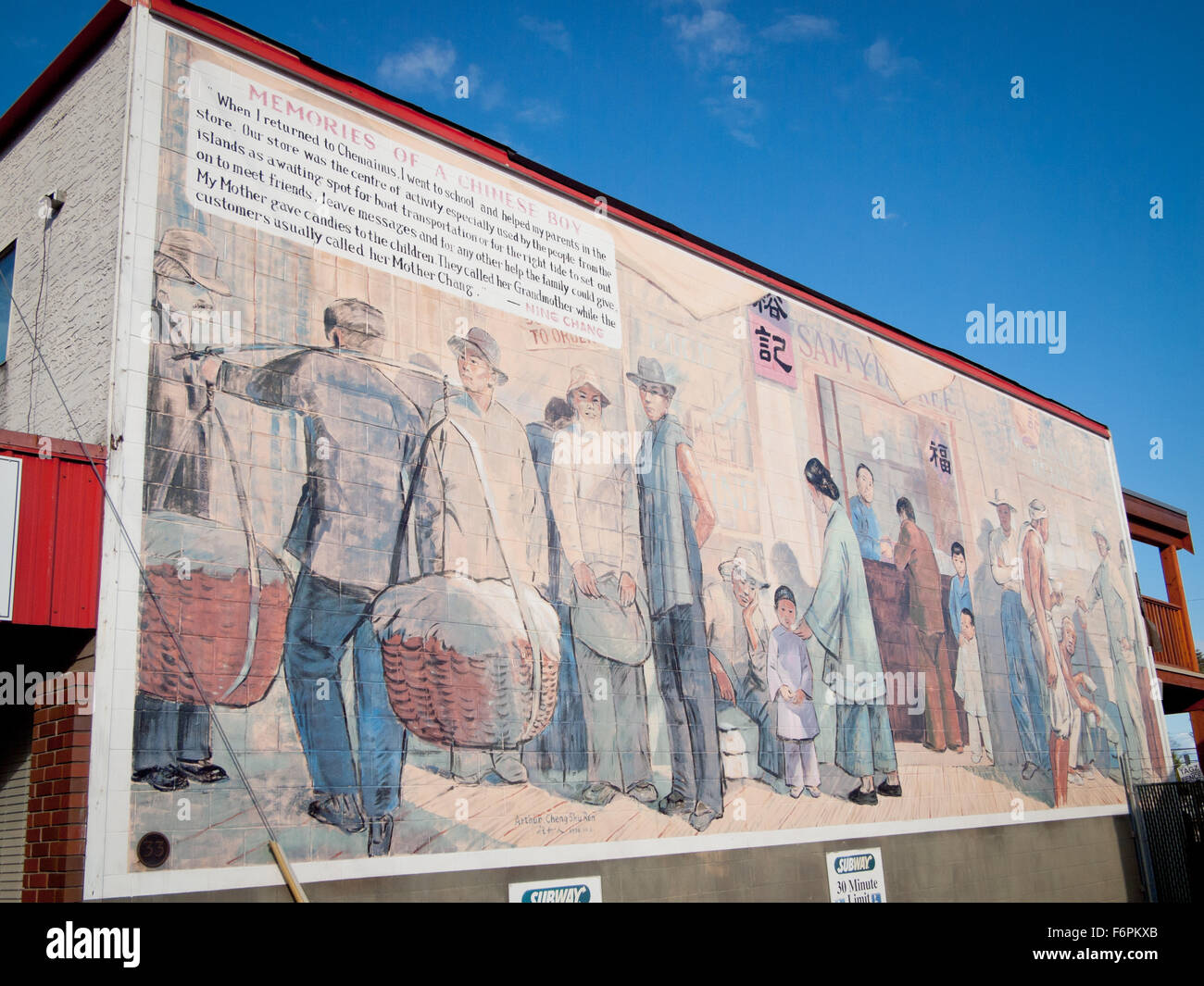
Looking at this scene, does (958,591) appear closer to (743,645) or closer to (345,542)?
(743,645)

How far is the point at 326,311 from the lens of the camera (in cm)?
985

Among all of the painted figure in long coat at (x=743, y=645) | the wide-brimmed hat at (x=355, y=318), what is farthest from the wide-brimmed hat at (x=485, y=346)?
the painted figure in long coat at (x=743, y=645)

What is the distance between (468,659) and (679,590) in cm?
318

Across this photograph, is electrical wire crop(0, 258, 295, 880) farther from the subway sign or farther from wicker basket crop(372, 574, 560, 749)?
the subway sign

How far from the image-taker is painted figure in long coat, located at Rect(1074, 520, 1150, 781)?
19.9m

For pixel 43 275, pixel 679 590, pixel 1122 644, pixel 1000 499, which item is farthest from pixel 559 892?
pixel 1122 644

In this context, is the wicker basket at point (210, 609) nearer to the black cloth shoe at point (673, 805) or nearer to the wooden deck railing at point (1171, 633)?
the black cloth shoe at point (673, 805)

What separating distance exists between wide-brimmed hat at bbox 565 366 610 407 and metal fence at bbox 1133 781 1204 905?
12.6 m

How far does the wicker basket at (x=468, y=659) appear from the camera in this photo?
9.43 m

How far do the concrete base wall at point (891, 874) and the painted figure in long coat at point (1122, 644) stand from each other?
1.82 metres

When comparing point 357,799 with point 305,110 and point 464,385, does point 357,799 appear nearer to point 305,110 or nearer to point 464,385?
point 464,385

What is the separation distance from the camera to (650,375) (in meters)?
13.0

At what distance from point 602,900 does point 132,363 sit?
641 cm

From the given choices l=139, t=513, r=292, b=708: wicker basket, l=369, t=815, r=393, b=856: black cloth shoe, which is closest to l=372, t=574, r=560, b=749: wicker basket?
l=369, t=815, r=393, b=856: black cloth shoe
